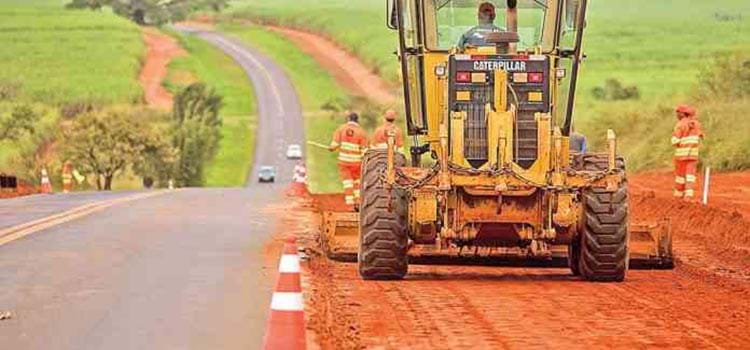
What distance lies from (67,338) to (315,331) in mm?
1783

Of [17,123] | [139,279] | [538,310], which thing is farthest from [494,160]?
[17,123]

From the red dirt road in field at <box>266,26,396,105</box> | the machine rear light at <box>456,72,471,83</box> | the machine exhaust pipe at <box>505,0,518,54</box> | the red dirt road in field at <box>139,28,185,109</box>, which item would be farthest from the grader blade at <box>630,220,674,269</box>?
the red dirt road in field at <box>139,28,185,109</box>

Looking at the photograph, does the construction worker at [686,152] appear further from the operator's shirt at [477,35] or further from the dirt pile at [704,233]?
the operator's shirt at [477,35]

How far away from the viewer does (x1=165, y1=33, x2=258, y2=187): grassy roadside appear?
286ft

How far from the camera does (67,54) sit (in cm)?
11544

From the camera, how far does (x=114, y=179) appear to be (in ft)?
263

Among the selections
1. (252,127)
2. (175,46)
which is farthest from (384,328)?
(175,46)

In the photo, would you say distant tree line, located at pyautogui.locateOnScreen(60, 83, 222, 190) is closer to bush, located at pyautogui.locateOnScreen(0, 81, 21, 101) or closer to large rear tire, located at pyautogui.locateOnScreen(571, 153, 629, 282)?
bush, located at pyautogui.locateOnScreen(0, 81, 21, 101)

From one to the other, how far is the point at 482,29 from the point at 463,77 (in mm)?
657

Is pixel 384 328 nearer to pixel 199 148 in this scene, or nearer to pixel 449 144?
pixel 449 144

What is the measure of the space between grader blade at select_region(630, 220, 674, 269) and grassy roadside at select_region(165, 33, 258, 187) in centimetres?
6347

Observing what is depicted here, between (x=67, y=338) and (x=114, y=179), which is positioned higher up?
(x=67, y=338)

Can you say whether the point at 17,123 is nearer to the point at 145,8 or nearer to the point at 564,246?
the point at 145,8

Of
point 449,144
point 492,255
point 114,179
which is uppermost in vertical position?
point 449,144
